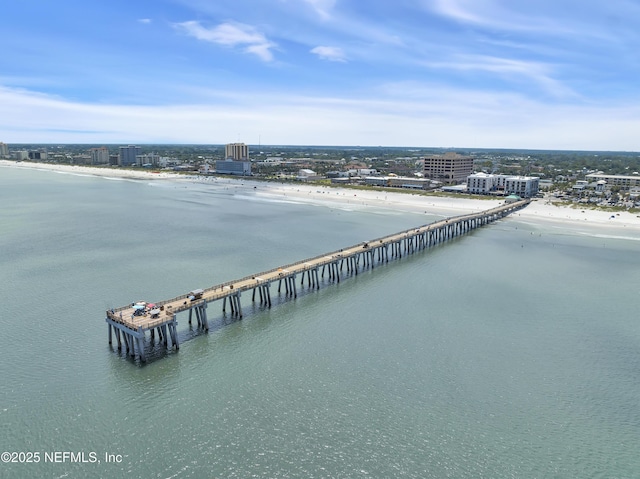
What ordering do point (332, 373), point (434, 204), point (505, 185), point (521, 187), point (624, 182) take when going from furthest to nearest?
point (624, 182)
point (505, 185)
point (521, 187)
point (434, 204)
point (332, 373)

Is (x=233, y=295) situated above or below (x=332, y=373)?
above

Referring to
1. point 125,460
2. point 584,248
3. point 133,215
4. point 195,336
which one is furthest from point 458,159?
point 125,460

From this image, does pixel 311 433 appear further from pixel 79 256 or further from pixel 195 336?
pixel 79 256

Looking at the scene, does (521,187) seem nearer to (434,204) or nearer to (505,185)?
(505,185)

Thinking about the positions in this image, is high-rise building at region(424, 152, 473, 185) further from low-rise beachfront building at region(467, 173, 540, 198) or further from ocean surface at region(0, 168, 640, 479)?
ocean surface at region(0, 168, 640, 479)

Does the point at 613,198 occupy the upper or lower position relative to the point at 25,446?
upper

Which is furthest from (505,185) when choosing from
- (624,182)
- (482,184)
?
(624,182)

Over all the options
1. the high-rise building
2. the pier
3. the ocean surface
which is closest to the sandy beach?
the ocean surface
